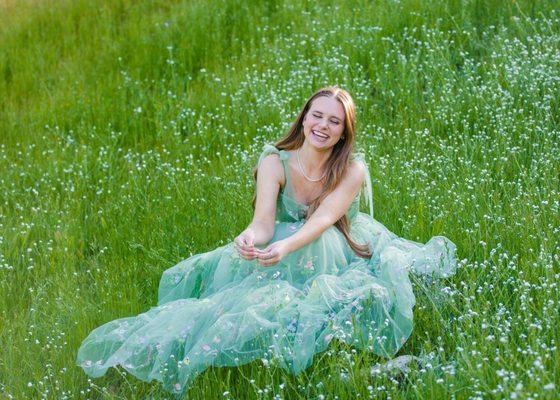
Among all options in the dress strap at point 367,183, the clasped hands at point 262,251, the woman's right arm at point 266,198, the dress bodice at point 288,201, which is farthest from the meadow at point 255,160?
the woman's right arm at point 266,198

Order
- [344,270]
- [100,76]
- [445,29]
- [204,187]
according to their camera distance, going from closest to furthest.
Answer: [344,270]
[204,187]
[445,29]
[100,76]

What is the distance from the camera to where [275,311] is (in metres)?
5.18

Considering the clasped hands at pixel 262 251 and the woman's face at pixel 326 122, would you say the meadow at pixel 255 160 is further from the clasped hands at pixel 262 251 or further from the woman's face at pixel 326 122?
the woman's face at pixel 326 122

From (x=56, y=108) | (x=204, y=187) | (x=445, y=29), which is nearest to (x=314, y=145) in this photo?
(x=204, y=187)

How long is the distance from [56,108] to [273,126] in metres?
2.43

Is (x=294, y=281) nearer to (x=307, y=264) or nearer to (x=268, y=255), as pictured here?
(x=307, y=264)

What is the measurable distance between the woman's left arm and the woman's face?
0.83 feet

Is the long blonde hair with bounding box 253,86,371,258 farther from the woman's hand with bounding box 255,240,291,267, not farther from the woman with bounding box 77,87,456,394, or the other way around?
the woman's hand with bounding box 255,240,291,267

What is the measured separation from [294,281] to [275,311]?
0.52 m

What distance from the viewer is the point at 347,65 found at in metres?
8.26

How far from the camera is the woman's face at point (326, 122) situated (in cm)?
575

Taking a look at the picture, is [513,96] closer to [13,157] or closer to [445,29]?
[445,29]

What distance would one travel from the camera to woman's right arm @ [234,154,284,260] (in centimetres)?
579

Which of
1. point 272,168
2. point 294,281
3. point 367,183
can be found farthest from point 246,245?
point 367,183
